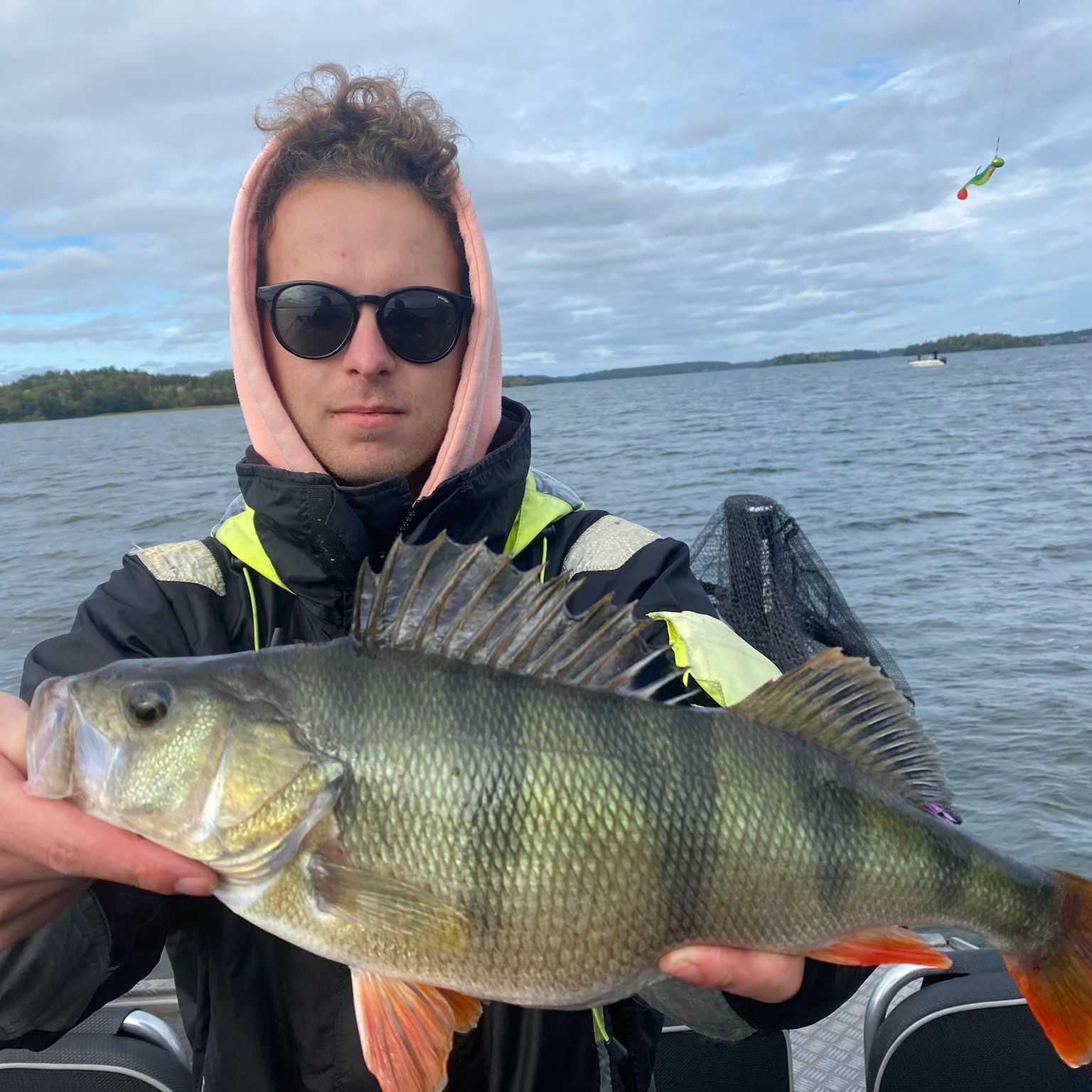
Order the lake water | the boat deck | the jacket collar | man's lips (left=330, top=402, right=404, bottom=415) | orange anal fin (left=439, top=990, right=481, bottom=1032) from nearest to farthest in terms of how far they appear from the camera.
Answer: orange anal fin (left=439, top=990, right=481, bottom=1032), the jacket collar, man's lips (left=330, top=402, right=404, bottom=415), the boat deck, the lake water

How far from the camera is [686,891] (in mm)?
1858

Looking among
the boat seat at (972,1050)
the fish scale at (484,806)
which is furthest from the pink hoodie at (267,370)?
the boat seat at (972,1050)

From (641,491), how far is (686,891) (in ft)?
60.2

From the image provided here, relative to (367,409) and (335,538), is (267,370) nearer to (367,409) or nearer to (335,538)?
(367,409)

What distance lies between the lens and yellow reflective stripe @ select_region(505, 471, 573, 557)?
2.86m

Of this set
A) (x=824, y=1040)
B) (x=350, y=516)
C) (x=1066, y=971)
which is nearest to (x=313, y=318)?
(x=350, y=516)

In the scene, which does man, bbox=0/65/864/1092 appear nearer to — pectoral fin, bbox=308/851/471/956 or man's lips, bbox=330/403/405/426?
man's lips, bbox=330/403/405/426

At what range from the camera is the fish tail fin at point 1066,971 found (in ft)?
6.99

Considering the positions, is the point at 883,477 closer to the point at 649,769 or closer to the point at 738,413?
the point at 649,769

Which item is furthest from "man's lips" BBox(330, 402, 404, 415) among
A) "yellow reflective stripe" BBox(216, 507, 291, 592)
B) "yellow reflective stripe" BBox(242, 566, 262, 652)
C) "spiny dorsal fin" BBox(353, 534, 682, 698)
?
"spiny dorsal fin" BBox(353, 534, 682, 698)

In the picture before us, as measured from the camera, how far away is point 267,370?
293 cm

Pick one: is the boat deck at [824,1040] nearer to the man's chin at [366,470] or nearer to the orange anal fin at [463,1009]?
the orange anal fin at [463,1009]

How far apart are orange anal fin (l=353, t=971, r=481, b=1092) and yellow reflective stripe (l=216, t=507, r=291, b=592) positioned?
1134 mm

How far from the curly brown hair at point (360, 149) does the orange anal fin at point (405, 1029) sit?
2.11m
